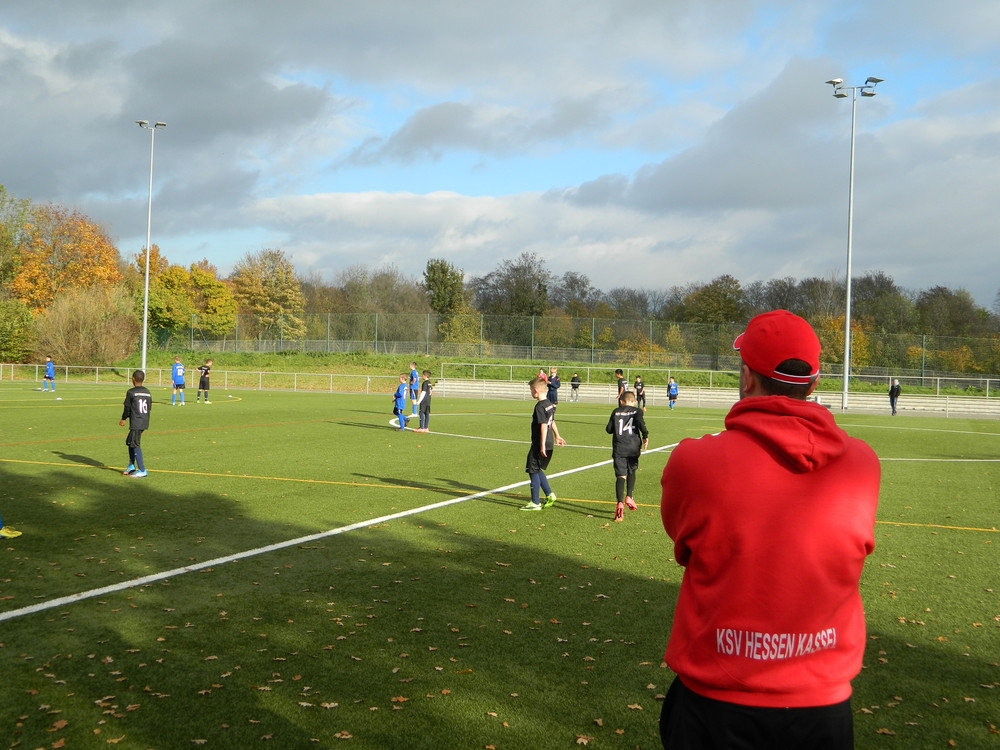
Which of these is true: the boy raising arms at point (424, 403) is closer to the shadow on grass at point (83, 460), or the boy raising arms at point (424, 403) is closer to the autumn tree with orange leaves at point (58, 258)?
the shadow on grass at point (83, 460)

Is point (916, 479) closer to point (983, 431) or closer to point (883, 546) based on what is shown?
point (883, 546)

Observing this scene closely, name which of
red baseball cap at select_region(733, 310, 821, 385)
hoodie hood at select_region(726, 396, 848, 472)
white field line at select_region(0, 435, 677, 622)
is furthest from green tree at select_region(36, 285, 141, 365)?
hoodie hood at select_region(726, 396, 848, 472)

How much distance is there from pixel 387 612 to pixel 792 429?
16.6 feet

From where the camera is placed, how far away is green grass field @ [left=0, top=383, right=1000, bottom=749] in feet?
15.5

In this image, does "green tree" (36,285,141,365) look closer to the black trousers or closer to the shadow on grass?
the shadow on grass

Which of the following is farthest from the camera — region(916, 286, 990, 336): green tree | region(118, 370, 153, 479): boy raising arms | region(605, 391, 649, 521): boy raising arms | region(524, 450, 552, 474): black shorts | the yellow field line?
region(916, 286, 990, 336): green tree

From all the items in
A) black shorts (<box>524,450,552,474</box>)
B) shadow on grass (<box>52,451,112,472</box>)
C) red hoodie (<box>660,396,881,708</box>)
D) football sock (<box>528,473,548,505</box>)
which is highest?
red hoodie (<box>660,396,881,708</box>)

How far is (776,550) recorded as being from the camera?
7.34 feet

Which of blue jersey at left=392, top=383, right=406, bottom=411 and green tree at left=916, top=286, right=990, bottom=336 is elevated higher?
green tree at left=916, top=286, right=990, bottom=336

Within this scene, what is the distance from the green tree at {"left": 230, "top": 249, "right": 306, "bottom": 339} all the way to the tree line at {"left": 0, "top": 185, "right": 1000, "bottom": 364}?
5.0 inches

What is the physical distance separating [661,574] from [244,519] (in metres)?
5.17

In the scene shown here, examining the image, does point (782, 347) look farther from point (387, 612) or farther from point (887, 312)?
point (887, 312)

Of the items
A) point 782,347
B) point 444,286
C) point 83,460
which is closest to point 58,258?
point 444,286

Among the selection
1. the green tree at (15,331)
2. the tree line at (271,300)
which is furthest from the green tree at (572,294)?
the green tree at (15,331)
